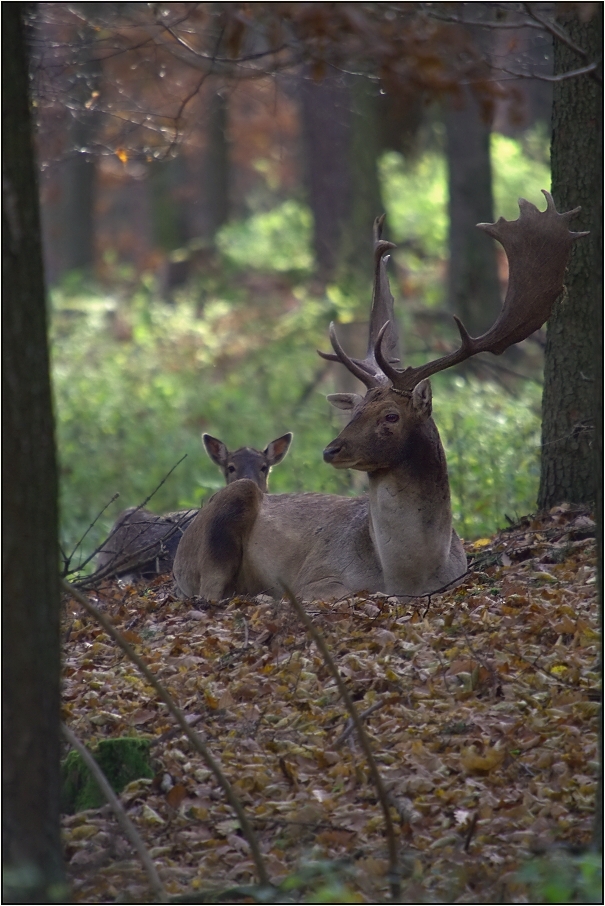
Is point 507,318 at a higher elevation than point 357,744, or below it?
higher

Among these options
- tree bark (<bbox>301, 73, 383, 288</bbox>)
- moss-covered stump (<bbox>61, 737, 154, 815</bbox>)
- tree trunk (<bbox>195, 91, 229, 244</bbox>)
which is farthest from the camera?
tree trunk (<bbox>195, 91, 229, 244</bbox>)

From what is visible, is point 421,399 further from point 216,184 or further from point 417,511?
point 216,184

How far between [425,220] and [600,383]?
72.4ft

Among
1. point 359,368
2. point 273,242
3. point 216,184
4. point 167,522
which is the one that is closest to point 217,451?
point 167,522

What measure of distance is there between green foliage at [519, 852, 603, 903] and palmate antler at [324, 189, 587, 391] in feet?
11.6

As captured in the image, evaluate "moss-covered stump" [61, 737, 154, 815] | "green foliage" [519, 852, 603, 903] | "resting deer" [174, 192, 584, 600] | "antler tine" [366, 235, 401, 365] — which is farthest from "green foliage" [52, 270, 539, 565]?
"green foliage" [519, 852, 603, 903]

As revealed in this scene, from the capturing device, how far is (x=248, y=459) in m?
11.9

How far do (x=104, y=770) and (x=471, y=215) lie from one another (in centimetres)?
1505

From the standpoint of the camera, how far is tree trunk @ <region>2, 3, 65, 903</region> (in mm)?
4152

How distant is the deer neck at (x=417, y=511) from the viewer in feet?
26.0

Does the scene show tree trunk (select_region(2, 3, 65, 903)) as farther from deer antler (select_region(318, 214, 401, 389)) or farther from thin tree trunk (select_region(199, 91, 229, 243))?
thin tree trunk (select_region(199, 91, 229, 243))

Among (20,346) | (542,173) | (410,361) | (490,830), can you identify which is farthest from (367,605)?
(542,173)

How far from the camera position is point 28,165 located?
4203mm

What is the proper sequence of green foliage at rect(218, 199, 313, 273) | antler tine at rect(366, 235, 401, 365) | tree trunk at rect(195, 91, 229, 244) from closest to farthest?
1. antler tine at rect(366, 235, 401, 365)
2. green foliage at rect(218, 199, 313, 273)
3. tree trunk at rect(195, 91, 229, 244)
